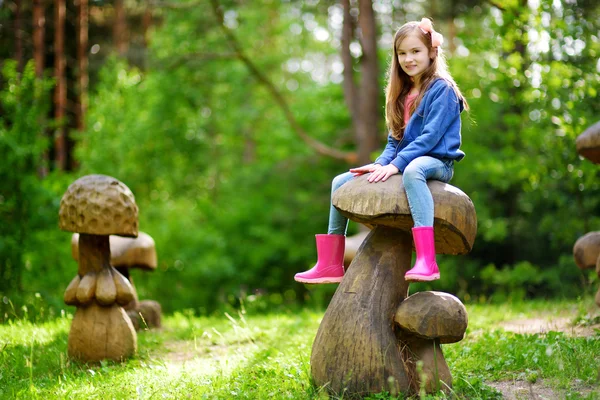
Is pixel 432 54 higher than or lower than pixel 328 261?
higher

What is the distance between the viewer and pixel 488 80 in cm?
1016

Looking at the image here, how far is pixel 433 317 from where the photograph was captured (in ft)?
12.0

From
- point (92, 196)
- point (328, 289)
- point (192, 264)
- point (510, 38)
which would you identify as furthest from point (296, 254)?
point (92, 196)

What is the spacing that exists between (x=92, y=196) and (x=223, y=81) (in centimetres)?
1247

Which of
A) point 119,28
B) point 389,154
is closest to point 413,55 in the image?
point 389,154

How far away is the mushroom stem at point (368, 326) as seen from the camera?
3725 millimetres

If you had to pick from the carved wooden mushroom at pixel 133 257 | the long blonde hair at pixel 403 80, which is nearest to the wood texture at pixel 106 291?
the carved wooden mushroom at pixel 133 257

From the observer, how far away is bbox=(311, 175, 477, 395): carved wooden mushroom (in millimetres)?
3719

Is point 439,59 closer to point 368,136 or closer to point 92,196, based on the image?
point 92,196

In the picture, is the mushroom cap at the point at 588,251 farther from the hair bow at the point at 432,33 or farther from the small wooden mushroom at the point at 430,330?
the hair bow at the point at 432,33

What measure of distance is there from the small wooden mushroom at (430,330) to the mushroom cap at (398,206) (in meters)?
0.43

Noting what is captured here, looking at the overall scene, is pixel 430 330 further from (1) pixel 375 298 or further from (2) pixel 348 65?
(2) pixel 348 65

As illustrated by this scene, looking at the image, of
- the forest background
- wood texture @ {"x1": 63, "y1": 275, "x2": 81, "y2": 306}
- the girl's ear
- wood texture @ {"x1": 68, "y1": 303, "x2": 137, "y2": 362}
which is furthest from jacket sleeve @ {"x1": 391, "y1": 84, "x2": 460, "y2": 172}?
the forest background

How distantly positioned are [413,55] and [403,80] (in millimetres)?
256
